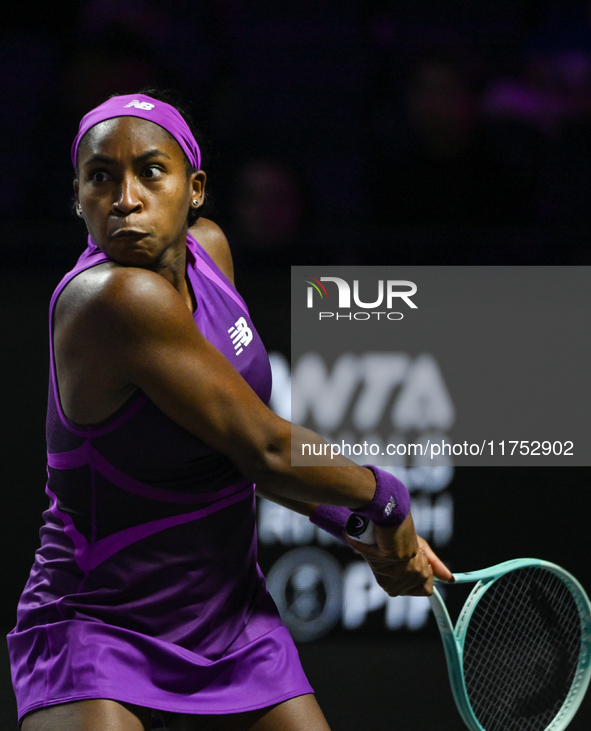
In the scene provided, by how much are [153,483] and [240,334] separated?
0.32m

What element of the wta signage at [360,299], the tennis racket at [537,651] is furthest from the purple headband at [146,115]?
the wta signage at [360,299]

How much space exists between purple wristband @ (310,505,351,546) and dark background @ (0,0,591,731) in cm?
111

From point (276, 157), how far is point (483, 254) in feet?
3.54

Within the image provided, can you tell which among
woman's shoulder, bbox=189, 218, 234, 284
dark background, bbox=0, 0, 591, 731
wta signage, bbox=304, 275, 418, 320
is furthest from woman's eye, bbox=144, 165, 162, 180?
wta signage, bbox=304, 275, 418, 320

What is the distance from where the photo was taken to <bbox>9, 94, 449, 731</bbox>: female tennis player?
1.45 metres

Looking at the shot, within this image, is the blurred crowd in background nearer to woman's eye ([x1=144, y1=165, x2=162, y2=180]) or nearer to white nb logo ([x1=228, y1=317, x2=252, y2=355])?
white nb logo ([x1=228, y1=317, x2=252, y2=355])

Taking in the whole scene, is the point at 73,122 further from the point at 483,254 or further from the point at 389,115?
the point at 483,254

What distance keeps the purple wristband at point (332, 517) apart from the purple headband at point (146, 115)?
693mm

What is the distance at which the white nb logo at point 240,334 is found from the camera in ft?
5.54

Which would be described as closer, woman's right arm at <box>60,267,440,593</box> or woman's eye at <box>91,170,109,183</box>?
woman's right arm at <box>60,267,440,593</box>

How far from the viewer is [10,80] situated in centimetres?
417

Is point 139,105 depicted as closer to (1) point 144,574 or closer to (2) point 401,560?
(1) point 144,574

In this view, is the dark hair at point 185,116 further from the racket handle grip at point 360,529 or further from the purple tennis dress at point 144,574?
the racket handle grip at point 360,529

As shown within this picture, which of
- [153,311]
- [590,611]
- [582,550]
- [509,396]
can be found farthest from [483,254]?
[153,311]
